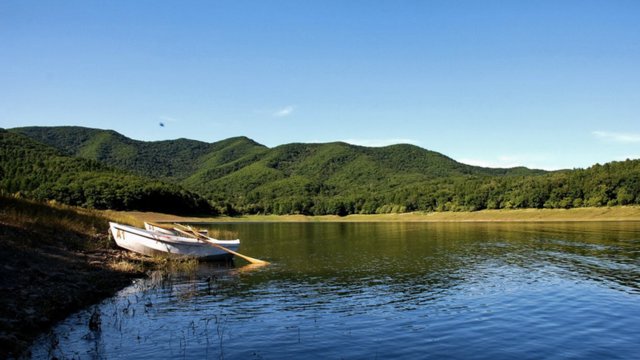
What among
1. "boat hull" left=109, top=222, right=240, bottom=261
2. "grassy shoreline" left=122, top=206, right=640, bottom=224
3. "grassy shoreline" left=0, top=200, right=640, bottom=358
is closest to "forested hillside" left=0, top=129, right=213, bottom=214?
"grassy shoreline" left=122, top=206, right=640, bottom=224

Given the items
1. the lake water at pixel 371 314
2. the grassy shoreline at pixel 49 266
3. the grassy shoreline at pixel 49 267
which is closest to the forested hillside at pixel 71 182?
the grassy shoreline at pixel 49 266

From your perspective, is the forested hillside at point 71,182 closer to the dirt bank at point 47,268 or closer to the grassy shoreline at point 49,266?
the grassy shoreline at point 49,266

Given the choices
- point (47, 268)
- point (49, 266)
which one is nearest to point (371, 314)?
point (47, 268)

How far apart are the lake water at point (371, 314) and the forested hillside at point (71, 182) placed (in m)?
134

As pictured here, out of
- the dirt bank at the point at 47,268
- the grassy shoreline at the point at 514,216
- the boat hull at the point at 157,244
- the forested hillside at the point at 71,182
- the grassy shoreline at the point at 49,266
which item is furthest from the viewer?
the forested hillside at the point at 71,182

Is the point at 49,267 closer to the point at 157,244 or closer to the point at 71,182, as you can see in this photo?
the point at 157,244

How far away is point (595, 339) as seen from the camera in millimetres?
18703

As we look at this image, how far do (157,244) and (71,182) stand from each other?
140m

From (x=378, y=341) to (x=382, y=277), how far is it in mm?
16660

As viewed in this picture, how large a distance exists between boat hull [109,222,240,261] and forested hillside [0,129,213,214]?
387 feet

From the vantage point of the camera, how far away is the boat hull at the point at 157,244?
39.1 m

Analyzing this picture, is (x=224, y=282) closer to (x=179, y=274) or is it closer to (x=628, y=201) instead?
(x=179, y=274)

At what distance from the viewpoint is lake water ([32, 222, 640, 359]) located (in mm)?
17047

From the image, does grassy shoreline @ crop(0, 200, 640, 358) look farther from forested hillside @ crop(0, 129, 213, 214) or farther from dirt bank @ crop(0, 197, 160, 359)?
forested hillside @ crop(0, 129, 213, 214)
